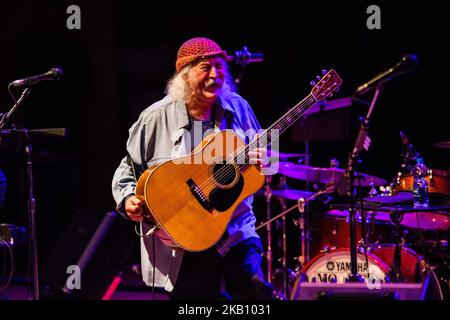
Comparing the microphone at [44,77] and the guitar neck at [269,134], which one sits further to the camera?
the microphone at [44,77]

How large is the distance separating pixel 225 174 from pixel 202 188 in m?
0.16

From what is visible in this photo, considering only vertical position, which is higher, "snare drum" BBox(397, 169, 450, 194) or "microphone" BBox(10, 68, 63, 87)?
"microphone" BBox(10, 68, 63, 87)

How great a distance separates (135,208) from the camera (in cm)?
360

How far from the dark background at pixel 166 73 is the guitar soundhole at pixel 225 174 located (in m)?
1.95

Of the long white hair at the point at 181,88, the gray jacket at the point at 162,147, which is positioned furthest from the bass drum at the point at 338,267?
the long white hair at the point at 181,88

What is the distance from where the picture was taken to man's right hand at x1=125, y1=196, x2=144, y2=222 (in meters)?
3.61

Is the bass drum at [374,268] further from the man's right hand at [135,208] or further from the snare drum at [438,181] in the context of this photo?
the man's right hand at [135,208]

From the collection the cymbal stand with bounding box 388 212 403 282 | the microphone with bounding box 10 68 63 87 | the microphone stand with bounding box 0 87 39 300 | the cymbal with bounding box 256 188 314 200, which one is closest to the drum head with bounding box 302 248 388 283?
the cymbal stand with bounding box 388 212 403 282

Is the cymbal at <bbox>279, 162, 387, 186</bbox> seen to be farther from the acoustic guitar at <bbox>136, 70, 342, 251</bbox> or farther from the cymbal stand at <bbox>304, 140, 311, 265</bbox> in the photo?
the acoustic guitar at <bbox>136, 70, 342, 251</bbox>

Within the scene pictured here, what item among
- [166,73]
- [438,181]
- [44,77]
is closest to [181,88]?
[44,77]

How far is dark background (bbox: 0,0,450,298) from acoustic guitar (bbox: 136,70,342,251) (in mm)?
1883

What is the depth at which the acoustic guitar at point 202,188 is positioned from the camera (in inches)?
142

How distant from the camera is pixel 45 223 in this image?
8336mm
